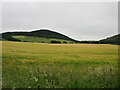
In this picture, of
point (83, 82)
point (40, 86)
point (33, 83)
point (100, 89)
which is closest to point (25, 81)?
point (33, 83)

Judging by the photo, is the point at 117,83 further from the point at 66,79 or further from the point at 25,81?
the point at 25,81

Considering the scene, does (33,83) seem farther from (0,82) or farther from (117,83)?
(117,83)

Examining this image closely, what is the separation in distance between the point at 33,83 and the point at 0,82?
1.50 m

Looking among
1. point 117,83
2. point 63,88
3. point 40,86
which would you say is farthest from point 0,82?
point 117,83

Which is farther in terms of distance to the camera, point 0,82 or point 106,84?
point 0,82

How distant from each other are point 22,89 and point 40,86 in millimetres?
690

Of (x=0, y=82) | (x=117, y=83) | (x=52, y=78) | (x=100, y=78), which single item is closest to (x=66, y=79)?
(x=52, y=78)

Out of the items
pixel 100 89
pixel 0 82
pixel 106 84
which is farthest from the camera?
pixel 0 82

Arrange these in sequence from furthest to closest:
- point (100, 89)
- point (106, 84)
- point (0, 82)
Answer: point (0, 82) < point (106, 84) < point (100, 89)

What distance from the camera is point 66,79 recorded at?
6.40 m

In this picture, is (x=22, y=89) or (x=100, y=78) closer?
(x=22, y=89)

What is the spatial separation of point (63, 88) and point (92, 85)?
1176mm

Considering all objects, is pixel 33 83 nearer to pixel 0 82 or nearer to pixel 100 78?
pixel 0 82

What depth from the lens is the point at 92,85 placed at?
230 inches
